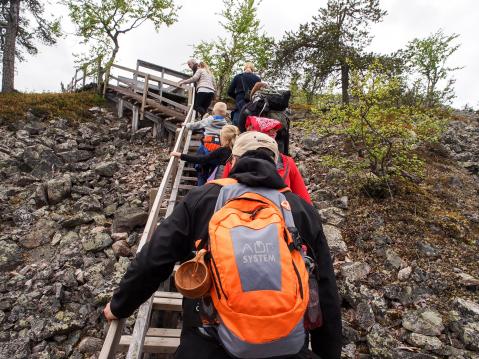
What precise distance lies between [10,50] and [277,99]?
1581 cm

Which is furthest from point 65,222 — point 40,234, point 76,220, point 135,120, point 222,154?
point 135,120

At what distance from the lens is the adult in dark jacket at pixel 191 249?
1937 mm

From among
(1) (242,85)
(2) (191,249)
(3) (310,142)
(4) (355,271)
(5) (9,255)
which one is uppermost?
(1) (242,85)

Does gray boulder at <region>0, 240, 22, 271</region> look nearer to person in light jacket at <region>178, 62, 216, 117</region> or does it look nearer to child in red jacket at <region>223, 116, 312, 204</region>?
person in light jacket at <region>178, 62, 216, 117</region>

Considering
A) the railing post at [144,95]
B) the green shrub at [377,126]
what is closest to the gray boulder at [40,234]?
the railing post at [144,95]

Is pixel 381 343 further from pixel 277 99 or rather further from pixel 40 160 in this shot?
pixel 40 160

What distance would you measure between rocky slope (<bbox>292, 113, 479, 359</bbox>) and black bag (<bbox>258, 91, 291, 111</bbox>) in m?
2.86

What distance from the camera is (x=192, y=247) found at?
6.70 ft

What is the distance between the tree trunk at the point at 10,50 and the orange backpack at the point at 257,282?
17.2m

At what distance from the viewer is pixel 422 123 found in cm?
720

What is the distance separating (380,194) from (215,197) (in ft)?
20.8

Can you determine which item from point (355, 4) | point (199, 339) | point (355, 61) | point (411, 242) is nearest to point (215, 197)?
point (199, 339)

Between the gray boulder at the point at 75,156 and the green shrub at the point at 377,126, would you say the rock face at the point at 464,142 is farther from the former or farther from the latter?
the gray boulder at the point at 75,156

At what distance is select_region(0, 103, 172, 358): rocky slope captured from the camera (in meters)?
5.85
